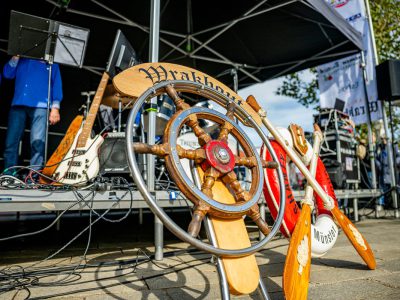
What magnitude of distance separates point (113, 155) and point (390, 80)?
4534mm

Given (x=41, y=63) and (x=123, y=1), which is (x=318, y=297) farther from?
(x=123, y=1)

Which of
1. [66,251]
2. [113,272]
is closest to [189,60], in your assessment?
[66,251]

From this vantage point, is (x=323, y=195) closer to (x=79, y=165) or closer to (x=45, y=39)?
(x=79, y=165)

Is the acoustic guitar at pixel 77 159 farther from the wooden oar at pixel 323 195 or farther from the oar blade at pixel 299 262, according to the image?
the oar blade at pixel 299 262

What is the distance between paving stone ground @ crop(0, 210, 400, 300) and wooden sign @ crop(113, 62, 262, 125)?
38.7 inches

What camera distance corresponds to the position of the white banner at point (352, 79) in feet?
16.7

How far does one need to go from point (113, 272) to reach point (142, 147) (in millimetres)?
1278

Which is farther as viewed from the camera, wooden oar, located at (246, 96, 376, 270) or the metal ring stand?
wooden oar, located at (246, 96, 376, 270)

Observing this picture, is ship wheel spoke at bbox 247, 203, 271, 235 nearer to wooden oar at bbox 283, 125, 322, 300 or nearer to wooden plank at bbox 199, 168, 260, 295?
wooden plank at bbox 199, 168, 260, 295

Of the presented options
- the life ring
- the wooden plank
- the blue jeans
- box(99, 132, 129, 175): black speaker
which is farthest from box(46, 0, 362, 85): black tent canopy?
the wooden plank

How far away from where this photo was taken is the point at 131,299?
54.1 inches

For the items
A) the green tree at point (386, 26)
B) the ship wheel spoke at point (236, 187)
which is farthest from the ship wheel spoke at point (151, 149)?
the green tree at point (386, 26)

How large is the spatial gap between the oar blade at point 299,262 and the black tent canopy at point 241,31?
9.38ft

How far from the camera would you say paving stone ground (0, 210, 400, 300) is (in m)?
1.44
